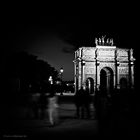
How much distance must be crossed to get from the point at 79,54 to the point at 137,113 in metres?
43.5

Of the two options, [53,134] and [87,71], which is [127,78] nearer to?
[87,71]

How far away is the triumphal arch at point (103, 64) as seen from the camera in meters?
59.0

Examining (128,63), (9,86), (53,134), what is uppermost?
(128,63)

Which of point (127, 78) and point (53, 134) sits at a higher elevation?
point (127, 78)

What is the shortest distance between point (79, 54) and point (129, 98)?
41.3 meters

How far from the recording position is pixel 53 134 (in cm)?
1073

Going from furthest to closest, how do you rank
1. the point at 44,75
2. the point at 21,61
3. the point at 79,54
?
the point at 44,75
the point at 21,61
the point at 79,54

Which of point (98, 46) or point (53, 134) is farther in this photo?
point (98, 46)

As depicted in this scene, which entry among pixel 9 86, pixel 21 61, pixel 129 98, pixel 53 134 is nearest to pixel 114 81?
pixel 21 61

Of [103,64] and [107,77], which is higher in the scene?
[103,64]

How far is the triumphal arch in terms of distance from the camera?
5900 centimetres

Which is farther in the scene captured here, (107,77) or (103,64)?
(107,77)

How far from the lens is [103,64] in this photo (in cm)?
6066

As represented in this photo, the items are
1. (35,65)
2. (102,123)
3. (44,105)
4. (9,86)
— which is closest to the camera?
(102,123)
